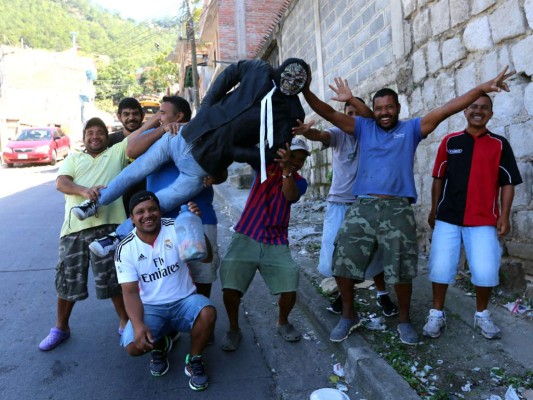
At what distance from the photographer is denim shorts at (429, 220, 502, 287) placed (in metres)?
2.90

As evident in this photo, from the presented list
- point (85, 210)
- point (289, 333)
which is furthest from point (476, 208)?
point (85, 210)

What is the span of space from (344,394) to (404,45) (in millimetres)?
3774

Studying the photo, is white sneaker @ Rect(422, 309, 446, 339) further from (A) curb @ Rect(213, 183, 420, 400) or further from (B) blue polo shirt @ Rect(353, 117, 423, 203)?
(B) blue polo shirt @ Rect(353, 117, 423, 203)

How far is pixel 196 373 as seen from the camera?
2.75 metres

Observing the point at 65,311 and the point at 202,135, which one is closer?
the point at 202,135

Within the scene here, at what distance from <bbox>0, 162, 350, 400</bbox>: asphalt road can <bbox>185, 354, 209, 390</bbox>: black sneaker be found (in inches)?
1.7

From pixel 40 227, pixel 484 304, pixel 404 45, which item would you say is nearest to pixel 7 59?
pixel 40 227

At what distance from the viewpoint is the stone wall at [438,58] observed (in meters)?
3.37

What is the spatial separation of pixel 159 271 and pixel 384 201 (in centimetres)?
156

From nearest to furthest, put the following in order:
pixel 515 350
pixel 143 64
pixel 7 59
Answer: pixel 515 350, pixel 7 59, pixel 143 64

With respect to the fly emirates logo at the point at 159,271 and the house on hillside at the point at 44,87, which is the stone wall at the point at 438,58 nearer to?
the fly emirates logo at the point at 159,271

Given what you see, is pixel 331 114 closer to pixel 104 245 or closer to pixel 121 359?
pixel 104 245

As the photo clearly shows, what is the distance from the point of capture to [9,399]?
8.69 feet

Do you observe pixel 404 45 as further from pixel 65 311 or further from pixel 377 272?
pixel 65 311
